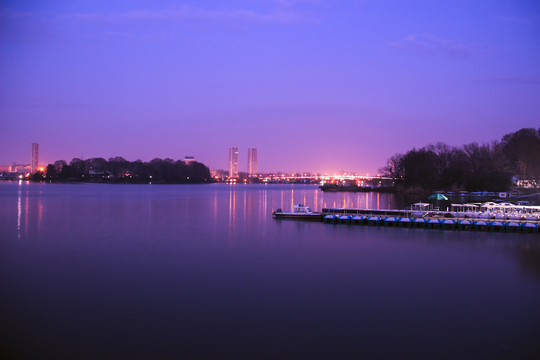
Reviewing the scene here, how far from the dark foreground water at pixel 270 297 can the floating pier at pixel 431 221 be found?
10.2 feet

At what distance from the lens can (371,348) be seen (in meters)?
10.6

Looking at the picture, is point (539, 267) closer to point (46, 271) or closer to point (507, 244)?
point (507, 244)

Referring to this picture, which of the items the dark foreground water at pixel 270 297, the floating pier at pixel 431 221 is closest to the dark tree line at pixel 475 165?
the floating pier at pixel 431 221

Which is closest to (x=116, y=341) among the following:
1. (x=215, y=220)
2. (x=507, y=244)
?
(x=507, y=244)

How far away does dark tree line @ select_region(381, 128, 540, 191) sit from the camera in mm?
67312

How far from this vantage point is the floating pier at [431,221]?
96.9 feet

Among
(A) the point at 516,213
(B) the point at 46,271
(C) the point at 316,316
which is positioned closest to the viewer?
(C) the point at 316,316

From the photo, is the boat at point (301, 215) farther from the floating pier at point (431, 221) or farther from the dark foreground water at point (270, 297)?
the dark foreground water at point (270, 297)

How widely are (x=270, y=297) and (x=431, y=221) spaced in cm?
2116

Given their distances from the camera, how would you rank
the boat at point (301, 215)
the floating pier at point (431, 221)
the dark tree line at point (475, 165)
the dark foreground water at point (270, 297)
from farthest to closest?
the dark tree line at point (475, 165)
the boat at point (301, 215)
the floating pier at point (431, 221)
the dark foreground water at point (270, 297)

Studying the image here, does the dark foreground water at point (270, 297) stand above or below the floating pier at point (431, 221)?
below

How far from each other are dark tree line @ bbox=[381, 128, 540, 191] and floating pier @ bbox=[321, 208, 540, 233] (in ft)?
123

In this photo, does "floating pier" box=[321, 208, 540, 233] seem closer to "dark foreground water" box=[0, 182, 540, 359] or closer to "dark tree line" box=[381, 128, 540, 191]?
"dark foreground water" box=[0, 182, 540, 359]

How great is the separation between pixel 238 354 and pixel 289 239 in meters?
17.1
